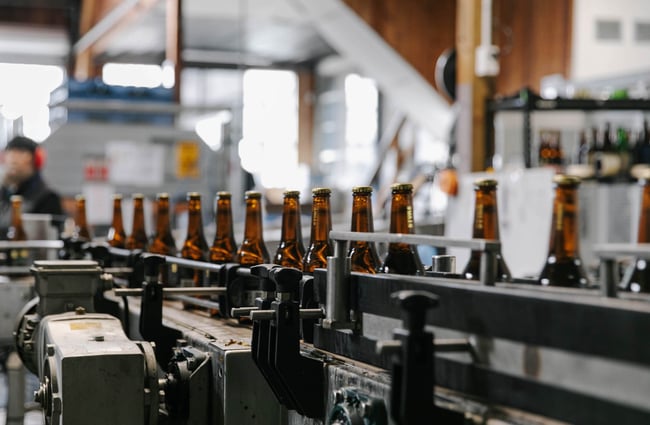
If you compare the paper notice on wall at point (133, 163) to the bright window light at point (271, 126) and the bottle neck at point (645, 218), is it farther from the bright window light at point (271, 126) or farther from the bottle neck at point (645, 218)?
the bright window light at point (271, 126)

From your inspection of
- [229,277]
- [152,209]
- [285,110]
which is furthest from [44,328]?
[285,110]

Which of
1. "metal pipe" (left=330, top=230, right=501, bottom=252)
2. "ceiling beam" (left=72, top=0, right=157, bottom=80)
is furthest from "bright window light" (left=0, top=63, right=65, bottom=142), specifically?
"metal pipe" (left=330, top=230, right=501, bottom=252)

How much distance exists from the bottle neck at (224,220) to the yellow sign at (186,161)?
3.23m

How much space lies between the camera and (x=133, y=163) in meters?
5.11

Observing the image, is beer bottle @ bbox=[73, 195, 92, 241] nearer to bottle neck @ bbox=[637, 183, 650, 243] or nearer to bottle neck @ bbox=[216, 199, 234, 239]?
bottle neck @ bbox=[216, 199, 234, 239]

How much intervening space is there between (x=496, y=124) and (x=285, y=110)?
38.3 feet

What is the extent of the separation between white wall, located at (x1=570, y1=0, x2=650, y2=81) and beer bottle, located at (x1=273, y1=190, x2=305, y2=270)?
24.4 ft

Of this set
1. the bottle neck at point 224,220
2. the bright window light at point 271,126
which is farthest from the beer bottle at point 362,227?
the bright window light at point 271,126

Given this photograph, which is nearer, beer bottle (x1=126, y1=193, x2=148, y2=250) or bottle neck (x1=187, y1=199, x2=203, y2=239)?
bottle neck (x1=187, y1=199, x2=203, y2=239)

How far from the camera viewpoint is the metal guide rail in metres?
0.77

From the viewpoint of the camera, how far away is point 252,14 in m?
11.7

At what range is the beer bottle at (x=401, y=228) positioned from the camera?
136cm

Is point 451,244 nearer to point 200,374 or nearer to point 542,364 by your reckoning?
point 542,364

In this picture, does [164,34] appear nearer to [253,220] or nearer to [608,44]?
[608,44]
